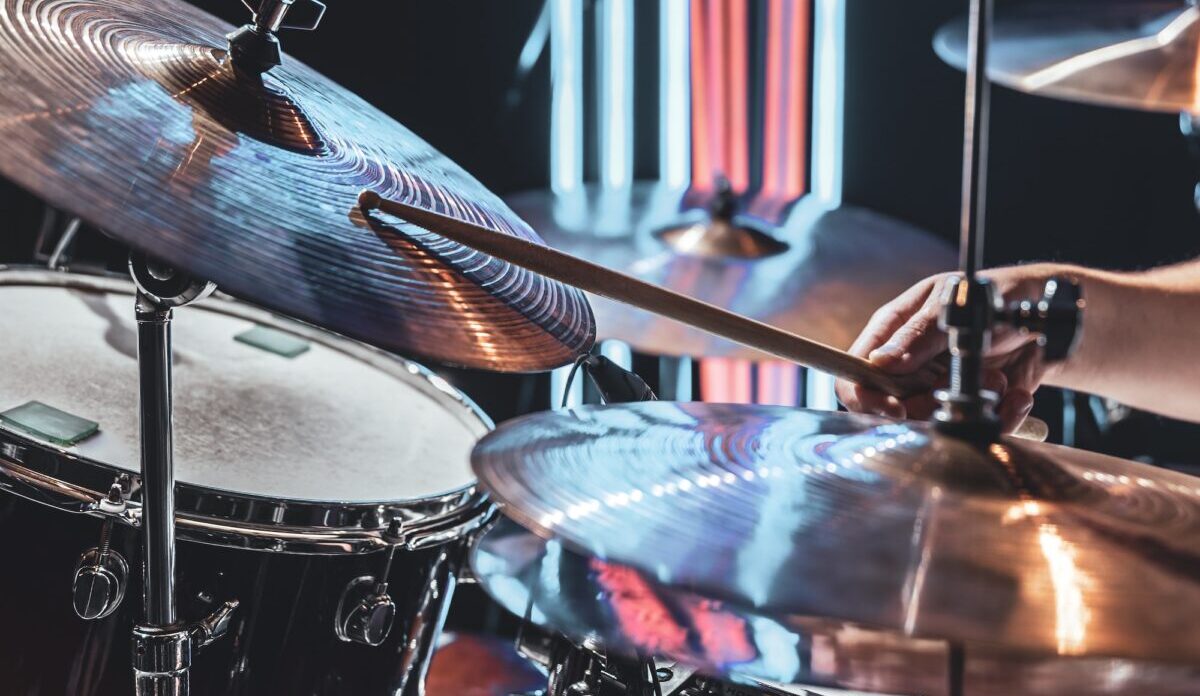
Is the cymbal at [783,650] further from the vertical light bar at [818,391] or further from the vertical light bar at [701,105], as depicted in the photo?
the vertical light bar at [701,105]

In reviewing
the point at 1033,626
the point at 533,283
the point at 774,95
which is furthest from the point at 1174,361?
the point at 774,95

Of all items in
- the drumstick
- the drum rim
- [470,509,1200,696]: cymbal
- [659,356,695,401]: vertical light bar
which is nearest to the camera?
[470,509,1200,696]: cymbal

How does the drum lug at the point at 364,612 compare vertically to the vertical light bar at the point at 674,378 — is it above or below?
above

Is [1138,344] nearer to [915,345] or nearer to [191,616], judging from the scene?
[915,345]

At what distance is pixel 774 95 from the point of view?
2.52 meters

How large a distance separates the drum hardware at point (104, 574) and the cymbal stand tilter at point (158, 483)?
0.13 ft

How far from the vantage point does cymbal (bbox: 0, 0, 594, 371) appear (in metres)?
0.71

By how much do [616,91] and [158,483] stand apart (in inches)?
72.6

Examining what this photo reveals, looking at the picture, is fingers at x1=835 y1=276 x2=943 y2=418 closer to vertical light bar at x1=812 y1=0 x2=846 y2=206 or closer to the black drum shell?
the black drum shell

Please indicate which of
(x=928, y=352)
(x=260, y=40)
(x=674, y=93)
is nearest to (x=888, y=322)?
(x=928, y=352)

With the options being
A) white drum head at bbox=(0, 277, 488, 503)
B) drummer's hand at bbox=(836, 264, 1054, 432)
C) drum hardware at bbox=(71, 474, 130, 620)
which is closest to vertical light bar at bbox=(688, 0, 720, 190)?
white drum head at bbox=(0, 277, 488, 503)

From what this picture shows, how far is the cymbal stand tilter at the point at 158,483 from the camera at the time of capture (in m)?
0.82

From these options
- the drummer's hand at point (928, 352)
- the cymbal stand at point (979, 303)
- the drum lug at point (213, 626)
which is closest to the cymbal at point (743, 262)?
the drummer's hand at point (928, 352)

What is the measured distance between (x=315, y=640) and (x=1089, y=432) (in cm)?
129
